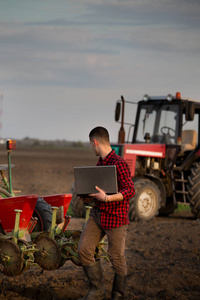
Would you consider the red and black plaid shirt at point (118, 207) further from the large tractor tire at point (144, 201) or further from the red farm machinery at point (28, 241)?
the large tractor tire at point (144, 201)

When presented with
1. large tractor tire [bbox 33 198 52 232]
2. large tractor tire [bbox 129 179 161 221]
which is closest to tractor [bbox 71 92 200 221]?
large tractor tire [bbox 129 179 161 221]

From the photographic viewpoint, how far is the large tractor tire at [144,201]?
11298 millimetres

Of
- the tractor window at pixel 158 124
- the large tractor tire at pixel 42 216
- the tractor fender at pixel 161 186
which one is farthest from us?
the tractor window at pixel 158 124

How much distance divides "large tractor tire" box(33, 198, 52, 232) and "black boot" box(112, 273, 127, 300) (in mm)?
1171

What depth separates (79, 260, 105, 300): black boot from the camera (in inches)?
204

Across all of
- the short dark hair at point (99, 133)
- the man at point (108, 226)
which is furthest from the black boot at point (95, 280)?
the short dark hair at point (99, 133)

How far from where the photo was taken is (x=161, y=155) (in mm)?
12211

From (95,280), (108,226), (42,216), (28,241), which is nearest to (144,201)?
(42,216)

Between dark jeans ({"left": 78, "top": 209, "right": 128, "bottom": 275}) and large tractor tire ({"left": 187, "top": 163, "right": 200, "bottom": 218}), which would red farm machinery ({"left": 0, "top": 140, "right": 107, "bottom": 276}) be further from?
large tractor tire ({"left": 187, "top": 163, "right": 200, "bottom": 218})

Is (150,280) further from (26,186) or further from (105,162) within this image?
(26,186)

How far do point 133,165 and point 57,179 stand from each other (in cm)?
1178

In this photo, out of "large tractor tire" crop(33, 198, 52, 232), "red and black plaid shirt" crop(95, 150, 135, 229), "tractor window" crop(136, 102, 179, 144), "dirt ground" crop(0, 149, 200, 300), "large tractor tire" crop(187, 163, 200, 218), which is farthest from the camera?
"tractor window" crop(136, 102, 179, 144)

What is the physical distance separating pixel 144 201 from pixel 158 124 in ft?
6.18

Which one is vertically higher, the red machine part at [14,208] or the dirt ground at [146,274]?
the red machine part at [14,208]
